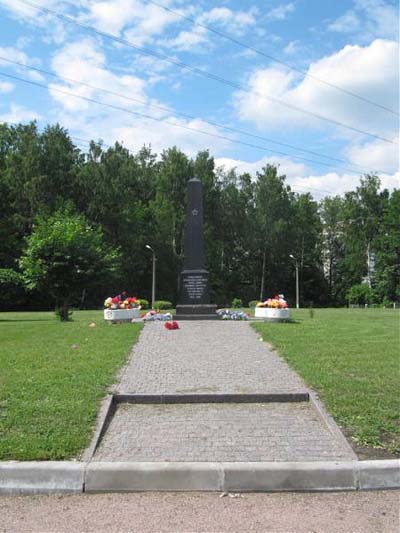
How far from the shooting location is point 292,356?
934cm

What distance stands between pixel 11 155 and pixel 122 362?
40701 millimetres

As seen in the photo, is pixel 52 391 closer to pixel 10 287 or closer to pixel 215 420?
pixel 215 420

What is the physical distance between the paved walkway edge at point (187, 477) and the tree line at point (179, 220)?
35.1 m

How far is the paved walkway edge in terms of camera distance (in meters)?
4.43

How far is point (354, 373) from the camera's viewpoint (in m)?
7.96

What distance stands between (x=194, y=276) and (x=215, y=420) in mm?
12990

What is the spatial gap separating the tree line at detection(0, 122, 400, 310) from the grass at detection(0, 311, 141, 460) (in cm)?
2908

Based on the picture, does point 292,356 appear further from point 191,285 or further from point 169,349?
point 191,285

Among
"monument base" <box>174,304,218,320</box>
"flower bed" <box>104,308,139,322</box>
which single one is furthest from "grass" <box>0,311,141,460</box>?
"monument base" <box>174,304,218,320</box>

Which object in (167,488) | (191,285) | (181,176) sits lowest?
(167,488)

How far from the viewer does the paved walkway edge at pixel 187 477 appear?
4430 mm

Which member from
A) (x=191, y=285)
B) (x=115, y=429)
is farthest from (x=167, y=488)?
Answer: (x=191, y=285)

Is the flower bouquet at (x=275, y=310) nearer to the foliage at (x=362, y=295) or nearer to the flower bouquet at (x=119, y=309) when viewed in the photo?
the flower bouquet at (x=119, y=309)

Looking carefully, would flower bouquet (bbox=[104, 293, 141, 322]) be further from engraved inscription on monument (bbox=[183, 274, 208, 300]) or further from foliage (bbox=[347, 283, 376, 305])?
foliage (bbox=[347, 283, 376, 305])
